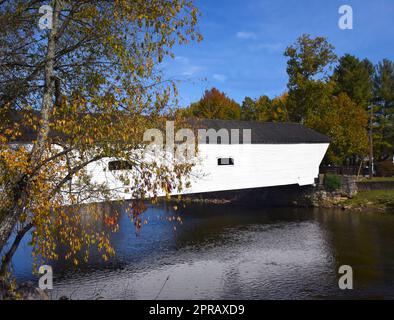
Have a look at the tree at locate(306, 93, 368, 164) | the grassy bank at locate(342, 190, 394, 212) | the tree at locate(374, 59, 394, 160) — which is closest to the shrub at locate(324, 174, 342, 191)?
the grassy bank at locate(342, 190, 394, 212)

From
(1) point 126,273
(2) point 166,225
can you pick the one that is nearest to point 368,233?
(2) point 166,225

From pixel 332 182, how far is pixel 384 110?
14084 millimetres

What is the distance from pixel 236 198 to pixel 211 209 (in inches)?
149

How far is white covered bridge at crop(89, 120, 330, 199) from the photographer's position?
18453mm

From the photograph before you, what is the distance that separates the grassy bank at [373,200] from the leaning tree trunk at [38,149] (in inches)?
885

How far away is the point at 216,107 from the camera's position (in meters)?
43.0

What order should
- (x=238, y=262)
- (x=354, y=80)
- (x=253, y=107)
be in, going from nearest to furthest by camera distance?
(x=238, y=262) < (x=354, y=80) < (x=253, y=107)

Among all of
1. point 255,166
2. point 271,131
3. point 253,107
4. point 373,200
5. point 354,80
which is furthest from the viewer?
point 253,107

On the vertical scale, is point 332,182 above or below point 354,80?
below

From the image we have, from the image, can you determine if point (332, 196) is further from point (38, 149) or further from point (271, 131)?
point (38, 149)

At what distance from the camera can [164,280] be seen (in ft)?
39.4

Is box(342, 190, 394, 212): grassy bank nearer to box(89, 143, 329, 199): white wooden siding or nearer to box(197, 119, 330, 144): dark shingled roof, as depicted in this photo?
box(89, 143, 329, 199): white wooden siding

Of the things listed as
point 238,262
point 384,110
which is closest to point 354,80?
point 384,110

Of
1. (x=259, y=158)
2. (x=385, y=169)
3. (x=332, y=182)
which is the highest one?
(x=259, y=158)
